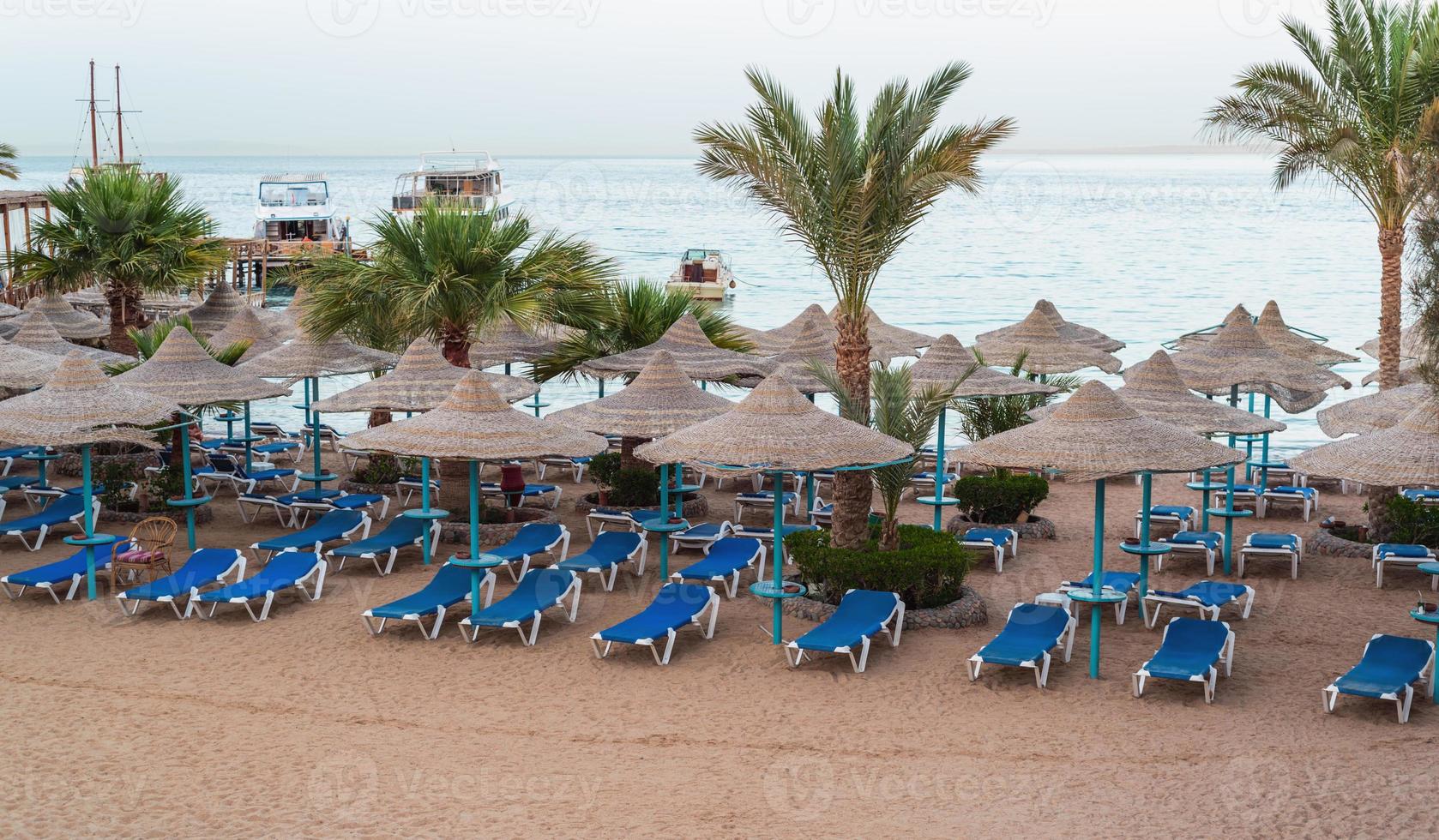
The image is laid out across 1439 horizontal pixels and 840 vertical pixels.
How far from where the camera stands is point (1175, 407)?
13992mm

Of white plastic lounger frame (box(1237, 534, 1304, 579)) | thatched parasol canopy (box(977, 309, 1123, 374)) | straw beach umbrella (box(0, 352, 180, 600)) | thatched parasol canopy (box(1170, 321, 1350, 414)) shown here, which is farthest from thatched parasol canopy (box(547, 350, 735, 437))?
thatched parasol canopy (box(977, 309, 1123, 374))

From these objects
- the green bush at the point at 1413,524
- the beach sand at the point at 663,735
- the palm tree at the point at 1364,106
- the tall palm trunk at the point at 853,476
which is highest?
the palm tree at the point at 1364,106

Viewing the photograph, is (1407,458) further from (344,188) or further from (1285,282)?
(344,188)

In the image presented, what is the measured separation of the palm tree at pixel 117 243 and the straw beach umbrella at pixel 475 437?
8.90 m

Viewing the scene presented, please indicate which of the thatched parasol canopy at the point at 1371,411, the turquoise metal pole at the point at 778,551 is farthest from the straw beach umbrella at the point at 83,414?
the thatched parasol canopy at the point at 1371,411

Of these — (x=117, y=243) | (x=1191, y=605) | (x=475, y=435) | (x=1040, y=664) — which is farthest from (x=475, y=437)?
(x=117, y=243)

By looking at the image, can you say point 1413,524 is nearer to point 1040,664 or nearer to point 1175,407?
point 1175,407

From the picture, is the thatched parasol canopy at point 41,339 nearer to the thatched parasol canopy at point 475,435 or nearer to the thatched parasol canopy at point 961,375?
the thatched parasol canopy at point 475,435

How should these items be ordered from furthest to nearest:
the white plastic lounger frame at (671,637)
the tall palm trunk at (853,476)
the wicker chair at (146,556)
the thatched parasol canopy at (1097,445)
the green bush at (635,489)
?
the green bush at (635,489) → the wicker chair at (146,556) → the tall palm trunk at (853,476) → the white plastic lounger frame at (671,637) → the thatched parasol canopy at (1097,445)

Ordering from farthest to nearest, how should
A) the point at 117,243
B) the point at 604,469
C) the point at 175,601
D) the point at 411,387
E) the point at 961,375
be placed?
the point at 117,243 < the point at 604,469 < the point at 961,375 < the point at 411,387 < the point at 175,601

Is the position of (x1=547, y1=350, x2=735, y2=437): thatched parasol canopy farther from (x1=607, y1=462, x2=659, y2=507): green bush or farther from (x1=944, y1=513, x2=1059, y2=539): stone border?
(x1=944, y1=513, x2=1059, y2=539): stone border

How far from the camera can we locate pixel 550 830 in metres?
8.13

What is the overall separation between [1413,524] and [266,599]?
1219 cm

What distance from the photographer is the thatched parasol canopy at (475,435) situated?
12203 mm
